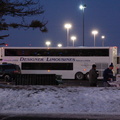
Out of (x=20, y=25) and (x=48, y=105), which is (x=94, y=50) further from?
(x=48, y=105)

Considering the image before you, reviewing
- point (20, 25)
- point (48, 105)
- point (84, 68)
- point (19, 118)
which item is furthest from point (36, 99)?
point (84, 68)

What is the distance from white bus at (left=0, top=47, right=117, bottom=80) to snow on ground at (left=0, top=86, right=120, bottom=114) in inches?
834

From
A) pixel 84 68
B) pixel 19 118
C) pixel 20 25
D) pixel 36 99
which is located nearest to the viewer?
pixel 19 118

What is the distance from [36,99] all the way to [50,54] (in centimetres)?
2339

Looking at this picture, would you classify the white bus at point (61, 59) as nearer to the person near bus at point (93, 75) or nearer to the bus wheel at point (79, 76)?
the bus wheel at point (79, 76)

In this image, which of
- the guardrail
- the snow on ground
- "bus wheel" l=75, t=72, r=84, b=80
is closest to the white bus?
"bus wheel" l=75, t=72, r=84, b=80

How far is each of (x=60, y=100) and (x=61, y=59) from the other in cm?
2306

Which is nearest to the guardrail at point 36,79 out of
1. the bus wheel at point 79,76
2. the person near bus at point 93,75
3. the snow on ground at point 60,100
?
the person near bus at point 93,75

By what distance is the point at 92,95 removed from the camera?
11.0 m

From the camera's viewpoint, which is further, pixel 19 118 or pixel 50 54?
pixel 50 54

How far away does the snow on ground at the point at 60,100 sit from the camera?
32.5ft

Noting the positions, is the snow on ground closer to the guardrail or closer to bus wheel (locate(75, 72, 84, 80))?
the guardrail

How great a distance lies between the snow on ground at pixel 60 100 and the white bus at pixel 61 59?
69.5 ft

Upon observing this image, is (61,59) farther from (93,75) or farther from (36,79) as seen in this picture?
(93,75)
